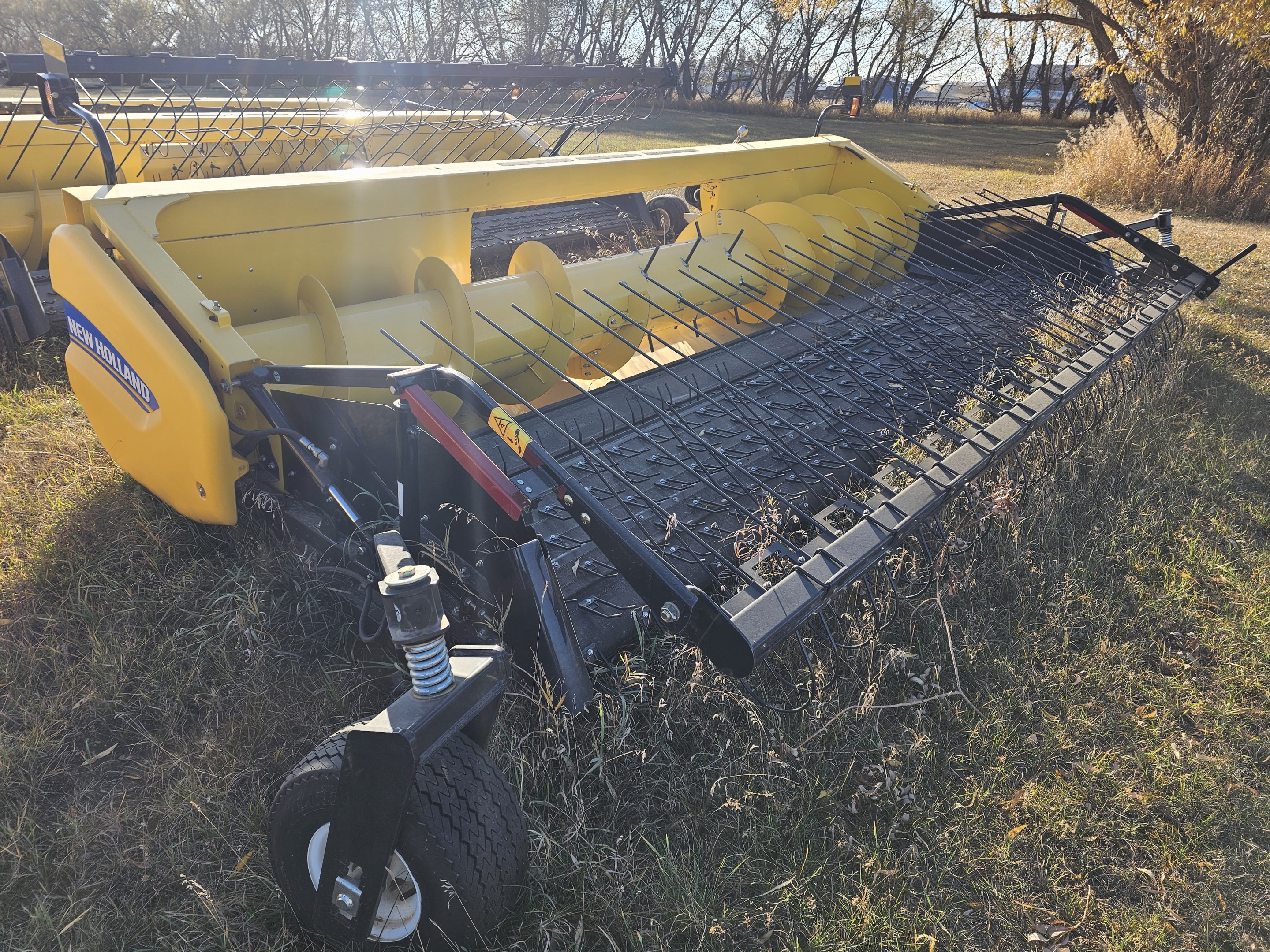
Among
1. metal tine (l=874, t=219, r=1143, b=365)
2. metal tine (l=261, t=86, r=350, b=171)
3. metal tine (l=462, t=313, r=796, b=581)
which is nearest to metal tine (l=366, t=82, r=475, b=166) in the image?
metal tine (l=261, t=86, r=350, b=171)

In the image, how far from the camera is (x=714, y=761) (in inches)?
80.5

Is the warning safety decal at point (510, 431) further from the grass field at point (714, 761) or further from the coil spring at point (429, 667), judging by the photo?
the grass field at point (714, 761)

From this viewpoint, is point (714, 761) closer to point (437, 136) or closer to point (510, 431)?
point (510, 431)

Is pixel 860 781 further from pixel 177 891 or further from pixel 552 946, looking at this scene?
pixel 177 891

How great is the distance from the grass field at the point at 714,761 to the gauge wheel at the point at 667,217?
3.69 metres

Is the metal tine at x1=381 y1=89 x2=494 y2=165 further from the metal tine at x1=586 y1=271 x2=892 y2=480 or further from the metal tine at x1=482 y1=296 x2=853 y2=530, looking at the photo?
the metal tine at x1=482 y1=296 x2=853 y2=530

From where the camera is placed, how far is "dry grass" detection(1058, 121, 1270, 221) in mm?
9859

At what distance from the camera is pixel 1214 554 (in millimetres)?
3029

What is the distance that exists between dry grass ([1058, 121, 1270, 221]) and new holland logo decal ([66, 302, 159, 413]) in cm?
1169

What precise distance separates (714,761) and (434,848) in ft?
2.75

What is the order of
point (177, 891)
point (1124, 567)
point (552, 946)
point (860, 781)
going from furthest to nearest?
point (1124, 567)
point (860, 781)
point (177, 891)
point (552, 946)

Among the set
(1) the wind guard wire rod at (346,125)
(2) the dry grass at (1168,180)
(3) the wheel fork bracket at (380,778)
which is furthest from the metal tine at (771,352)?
(2) the dry grass at (1168,180)

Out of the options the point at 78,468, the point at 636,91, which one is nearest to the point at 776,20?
the point at 636,91

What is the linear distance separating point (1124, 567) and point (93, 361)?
11.7 feet
